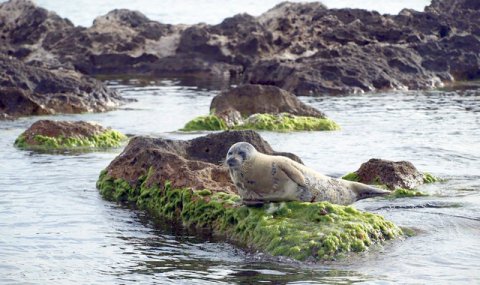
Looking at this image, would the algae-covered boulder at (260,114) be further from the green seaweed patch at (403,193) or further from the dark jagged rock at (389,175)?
the green seaweed patch at (403,193)

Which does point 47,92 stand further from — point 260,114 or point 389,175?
point 389,175

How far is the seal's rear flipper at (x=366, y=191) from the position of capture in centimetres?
1234

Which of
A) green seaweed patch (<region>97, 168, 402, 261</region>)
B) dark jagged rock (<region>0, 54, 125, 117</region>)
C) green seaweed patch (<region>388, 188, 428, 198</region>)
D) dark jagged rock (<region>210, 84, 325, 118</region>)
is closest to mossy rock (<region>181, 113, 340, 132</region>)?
dark jagged rock (<region>210, 84, 325, 118</region>)

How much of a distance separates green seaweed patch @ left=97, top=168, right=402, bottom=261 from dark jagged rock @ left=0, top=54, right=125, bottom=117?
543 inches

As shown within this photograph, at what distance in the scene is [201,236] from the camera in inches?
439

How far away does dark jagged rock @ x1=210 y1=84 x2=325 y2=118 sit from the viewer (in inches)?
920

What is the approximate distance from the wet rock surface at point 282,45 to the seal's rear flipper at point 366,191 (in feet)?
63.8

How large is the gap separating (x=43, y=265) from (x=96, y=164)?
682 centimetres

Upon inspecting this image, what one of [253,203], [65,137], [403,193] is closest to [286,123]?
[65,137]

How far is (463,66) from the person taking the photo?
36.4 metres

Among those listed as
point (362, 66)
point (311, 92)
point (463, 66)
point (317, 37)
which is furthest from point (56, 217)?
point (317, 37)

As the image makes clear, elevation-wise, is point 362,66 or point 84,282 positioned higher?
point 362,66

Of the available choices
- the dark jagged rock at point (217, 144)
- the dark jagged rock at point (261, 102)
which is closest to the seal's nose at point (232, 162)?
the dark jagged rock at point (217, 144)

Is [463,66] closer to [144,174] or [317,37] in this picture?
[317,37]
